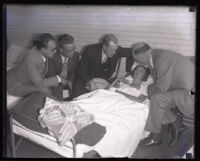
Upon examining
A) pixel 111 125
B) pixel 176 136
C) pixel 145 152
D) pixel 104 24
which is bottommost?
pixel 145 152

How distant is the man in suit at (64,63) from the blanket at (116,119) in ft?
0.45

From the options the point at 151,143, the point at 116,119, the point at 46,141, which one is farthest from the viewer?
the point at 151,143

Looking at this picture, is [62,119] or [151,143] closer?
[62,119]

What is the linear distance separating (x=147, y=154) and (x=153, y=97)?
440 millimetres

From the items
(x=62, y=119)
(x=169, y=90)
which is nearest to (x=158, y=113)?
(x=169, y=90)

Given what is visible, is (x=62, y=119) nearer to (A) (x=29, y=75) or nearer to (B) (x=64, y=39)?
(A) (x=29, y=75)

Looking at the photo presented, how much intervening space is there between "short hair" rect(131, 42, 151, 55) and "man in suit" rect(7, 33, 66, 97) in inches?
24.1

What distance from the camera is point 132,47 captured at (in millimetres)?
2002

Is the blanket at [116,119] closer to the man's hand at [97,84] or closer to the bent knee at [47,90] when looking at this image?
the man's hand at [97,84]

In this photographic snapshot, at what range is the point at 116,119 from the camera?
1899 mm

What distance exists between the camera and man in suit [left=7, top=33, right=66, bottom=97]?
1.93m

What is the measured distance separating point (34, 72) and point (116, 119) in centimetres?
70

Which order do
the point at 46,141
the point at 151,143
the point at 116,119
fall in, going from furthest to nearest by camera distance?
1. the point at 151,143
2. the point at 116,119
3. the point at 46,141

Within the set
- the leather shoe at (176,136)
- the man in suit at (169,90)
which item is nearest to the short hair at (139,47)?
the man in suit at (169,90)
